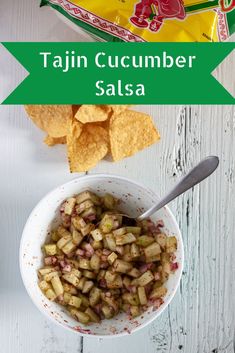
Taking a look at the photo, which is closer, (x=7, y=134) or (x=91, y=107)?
(x=91, y=107)

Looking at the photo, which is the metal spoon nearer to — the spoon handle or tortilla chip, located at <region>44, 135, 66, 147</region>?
the spoon handle

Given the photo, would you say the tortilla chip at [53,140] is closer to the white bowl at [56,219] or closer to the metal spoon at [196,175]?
the white bowl at [56,219]

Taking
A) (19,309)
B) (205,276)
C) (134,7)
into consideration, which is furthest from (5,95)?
(205,276)

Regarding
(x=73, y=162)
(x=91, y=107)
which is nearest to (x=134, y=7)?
(x=91, y=107)

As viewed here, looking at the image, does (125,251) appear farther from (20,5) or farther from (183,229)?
(20,5)

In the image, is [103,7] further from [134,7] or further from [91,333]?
[91,333]

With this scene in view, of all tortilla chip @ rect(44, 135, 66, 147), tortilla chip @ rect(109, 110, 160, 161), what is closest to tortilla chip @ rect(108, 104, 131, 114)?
tortilla chip @ rect(109, 110, 160, 161)

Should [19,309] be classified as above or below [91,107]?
below

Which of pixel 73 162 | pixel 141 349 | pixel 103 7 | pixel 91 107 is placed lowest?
pixel 141 349
